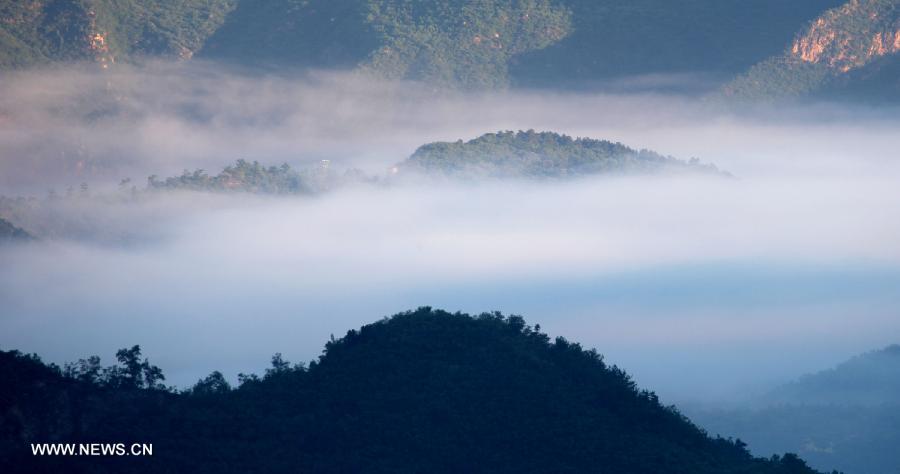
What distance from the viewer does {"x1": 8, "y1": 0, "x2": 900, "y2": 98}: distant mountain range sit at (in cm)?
13838

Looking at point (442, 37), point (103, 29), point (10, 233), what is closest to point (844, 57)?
point (442, 37)

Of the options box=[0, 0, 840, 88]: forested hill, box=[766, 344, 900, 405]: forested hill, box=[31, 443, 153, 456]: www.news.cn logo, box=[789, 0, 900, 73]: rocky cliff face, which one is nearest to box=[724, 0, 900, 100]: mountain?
box=[789, 0, 900, 73]: rocky cliff face

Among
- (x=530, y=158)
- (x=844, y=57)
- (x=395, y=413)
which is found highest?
(x=844, y=57)

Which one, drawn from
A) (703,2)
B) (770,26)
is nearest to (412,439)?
(770,26)

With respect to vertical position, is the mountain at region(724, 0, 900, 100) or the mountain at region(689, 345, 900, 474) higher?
the mountain at region(724, 0, 900, 100)

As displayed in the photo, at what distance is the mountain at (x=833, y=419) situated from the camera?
Answer: 3612 inches

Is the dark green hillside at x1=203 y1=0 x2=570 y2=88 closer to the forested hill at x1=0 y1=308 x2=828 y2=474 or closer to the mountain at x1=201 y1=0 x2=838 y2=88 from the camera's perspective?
the mountain at x1=201 y1=0 x2=838 y2=88

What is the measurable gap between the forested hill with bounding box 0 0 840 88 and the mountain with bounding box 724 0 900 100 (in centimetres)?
264

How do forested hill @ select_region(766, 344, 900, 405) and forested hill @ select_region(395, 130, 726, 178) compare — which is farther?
forested hill @ select_region(395, 130, 726, 178)

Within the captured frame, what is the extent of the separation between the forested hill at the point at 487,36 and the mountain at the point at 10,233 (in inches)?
1995

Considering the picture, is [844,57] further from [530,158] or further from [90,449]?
[90,449]

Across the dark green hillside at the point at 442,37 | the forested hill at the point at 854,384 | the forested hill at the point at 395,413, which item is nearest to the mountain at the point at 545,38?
the dark green hillside at the point at 442,37

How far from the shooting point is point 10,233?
320 ft

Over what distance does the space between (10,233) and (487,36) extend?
186ft
